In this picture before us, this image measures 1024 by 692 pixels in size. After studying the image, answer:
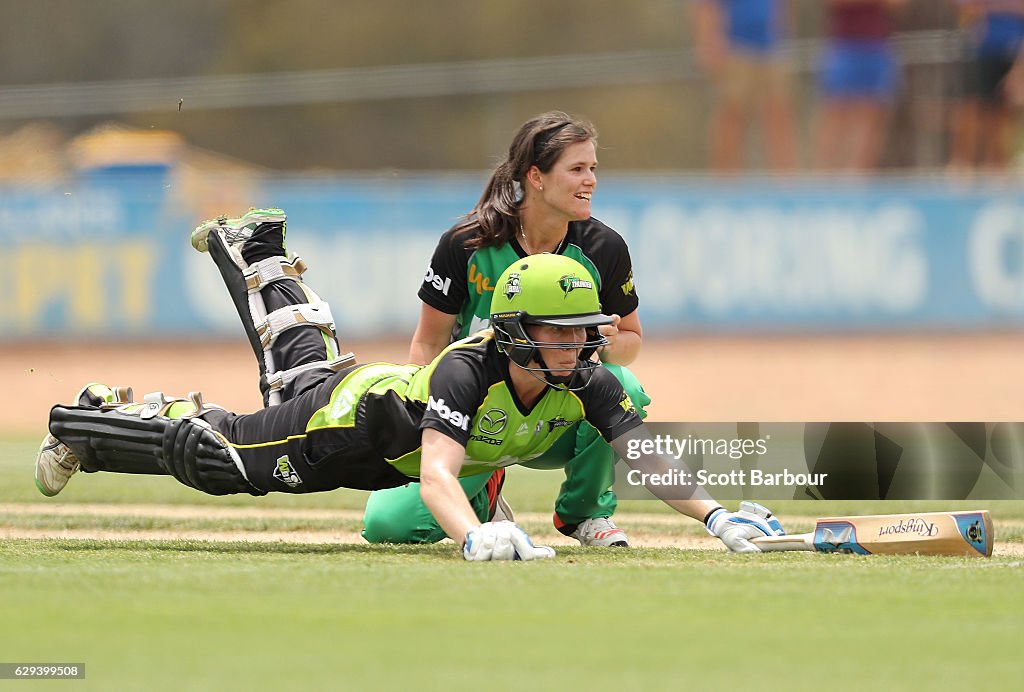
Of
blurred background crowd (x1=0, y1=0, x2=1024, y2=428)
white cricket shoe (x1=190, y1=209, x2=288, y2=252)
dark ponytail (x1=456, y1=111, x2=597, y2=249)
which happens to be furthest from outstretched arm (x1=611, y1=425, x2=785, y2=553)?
blurred background crowd (x1=0, y1=0, x2=1024, y2=428)

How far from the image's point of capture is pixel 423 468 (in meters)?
5.49

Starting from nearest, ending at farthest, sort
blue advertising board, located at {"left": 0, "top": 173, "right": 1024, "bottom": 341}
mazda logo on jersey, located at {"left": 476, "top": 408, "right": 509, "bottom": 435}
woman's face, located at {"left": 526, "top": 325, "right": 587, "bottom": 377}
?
woman's face, located at {"left": 526, "top": 325, "right": 587, "bottom": 377}
mazda logo on jersey, located at {"left": 476, "top": 408, "right": 509, "bottom": 435}
blue advertising board, located at {"left": 0, "top": 173, "right": 1024, "bottom": 341}

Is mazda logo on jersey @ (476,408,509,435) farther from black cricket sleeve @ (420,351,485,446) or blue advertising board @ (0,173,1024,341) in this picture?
blue advertising board @ (0,173,1024,341)

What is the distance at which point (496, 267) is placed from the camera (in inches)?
259

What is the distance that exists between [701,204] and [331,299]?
497 centimetres

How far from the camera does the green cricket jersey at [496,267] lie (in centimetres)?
655

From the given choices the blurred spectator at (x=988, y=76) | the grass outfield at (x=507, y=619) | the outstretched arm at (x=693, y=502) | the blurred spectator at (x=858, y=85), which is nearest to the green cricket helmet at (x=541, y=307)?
the outstretched arm at (x=693, y=502)

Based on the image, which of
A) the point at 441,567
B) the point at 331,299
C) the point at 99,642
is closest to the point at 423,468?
the point at 441,567

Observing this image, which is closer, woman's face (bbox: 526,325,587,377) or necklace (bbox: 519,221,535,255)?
woman's face (bbox: 526,325,587,377)

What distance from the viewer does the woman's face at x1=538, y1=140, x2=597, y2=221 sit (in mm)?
6352

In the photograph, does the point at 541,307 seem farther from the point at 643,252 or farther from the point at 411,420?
the point at 643,252

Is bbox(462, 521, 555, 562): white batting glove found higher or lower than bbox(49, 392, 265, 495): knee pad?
lower

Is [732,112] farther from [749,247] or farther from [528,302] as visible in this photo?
[528,302]

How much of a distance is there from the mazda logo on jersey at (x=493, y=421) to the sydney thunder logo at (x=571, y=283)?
53cm
